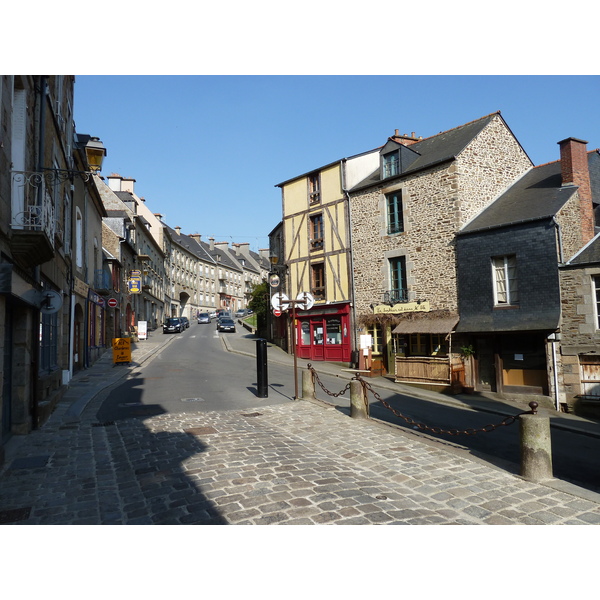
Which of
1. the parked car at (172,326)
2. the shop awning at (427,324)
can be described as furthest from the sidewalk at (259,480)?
the parked car at (172,326)

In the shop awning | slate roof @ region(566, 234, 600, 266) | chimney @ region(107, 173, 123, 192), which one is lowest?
the shop awning

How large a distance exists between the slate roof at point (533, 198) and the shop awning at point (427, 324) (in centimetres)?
308

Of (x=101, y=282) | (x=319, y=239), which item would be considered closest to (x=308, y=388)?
(x=319, y=239)

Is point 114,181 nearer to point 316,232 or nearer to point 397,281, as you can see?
point 316,232

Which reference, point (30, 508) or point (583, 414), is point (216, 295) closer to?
point (583, 414)

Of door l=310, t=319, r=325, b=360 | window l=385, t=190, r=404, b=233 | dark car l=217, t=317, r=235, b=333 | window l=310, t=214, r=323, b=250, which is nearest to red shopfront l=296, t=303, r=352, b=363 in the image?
door l=310, t=319, r=325, b=360

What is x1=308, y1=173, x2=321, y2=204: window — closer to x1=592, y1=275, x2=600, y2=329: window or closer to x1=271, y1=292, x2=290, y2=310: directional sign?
x1=271, y1=292, x2=290, y2=310: directional sign

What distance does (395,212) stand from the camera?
62.3ft

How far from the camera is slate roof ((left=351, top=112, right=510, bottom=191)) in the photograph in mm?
17141

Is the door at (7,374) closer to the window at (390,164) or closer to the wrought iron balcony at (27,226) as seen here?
the wrought iron balcony at (27,226)

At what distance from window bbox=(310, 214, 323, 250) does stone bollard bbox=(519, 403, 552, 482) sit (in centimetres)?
1743

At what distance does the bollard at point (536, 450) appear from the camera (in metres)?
5.70

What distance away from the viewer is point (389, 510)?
465cm

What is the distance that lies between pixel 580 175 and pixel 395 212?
6542 millimetres
